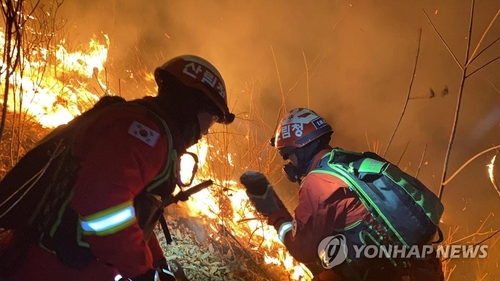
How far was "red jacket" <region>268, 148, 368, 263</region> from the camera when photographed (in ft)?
11.4

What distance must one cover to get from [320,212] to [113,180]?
216cm

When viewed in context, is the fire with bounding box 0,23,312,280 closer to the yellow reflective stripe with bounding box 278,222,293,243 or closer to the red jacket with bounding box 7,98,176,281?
the yellow reflective stripe with bounding box 278,222,293,243

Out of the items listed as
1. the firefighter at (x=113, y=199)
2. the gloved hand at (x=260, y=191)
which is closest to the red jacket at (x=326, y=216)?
the gloved hand at (x=260, y=191)

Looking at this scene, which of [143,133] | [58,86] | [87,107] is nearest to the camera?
[143,133]

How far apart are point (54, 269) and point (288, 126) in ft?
9.48

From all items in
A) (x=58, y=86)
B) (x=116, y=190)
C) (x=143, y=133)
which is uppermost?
(x=58, y=86)

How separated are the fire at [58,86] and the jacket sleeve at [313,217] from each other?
605cm

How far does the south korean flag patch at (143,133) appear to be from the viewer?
2.08m

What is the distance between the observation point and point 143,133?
6.91ft

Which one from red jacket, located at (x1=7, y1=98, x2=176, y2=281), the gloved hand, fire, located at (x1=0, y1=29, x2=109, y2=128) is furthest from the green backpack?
fire, located at (x1=0, y1=29, x2=109, y2=128)

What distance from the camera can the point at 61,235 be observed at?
2092 mm

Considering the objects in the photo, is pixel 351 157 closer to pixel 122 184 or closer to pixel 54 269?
pixel 122 184

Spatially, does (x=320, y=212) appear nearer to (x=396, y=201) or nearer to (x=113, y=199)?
(x=396, y=201)

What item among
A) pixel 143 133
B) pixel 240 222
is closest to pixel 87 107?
pixel 240 222
